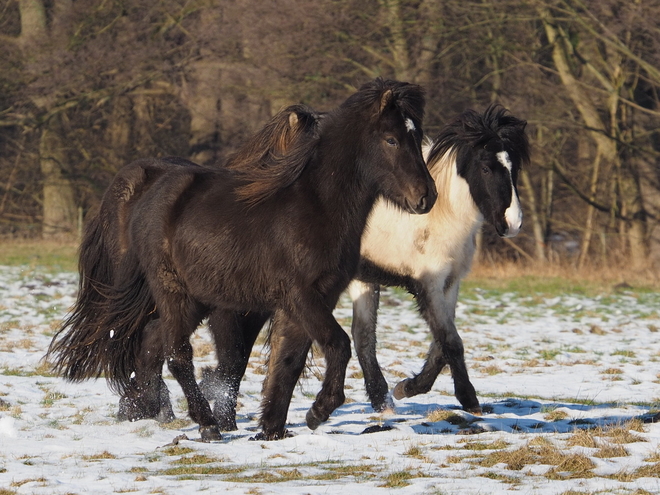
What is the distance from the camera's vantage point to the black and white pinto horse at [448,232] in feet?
21.0

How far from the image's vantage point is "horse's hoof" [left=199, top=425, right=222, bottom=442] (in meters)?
5.38

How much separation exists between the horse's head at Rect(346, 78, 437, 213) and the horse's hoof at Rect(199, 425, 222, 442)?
1617 mm

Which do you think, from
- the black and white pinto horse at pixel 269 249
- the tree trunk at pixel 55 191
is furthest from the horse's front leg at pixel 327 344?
the tree trunk at pixel 55 191

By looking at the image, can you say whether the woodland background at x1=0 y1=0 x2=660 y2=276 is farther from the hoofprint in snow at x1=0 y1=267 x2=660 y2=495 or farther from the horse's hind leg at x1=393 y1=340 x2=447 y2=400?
the horse's hind leg at x1=393 y1=340 x2=447 y2=400

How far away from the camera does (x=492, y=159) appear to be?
6.45 m

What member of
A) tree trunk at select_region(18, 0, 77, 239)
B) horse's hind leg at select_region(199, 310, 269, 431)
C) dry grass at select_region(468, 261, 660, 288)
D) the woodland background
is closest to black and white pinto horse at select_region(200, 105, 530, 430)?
horse's hind leg at select_region(199, 310, 269, 431)

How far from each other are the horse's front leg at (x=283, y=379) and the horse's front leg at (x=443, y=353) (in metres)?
1.29

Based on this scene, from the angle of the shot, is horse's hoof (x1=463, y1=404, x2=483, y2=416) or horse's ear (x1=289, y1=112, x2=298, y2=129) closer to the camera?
horse's hoof (x1=463, y1=404, x2=483, y2=416)

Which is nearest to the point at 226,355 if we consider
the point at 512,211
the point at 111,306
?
the point at 111,306

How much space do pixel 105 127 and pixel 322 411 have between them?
19193mm

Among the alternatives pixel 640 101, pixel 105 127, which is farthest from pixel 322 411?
pixel 105 127

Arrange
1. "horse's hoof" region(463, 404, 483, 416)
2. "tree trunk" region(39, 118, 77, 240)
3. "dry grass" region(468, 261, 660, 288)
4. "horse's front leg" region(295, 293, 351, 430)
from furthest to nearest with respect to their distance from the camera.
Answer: "tree trunk" region(39, 118, 77, 240) → "dry grass" region(468, 261, 660, 288) → "horse's hoof" region(463, 404, 483, 416) → "horse's front leg" region(295, 293, 351, 430)

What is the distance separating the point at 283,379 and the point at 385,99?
1647 mm

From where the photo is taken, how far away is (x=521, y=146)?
21.6 ft
